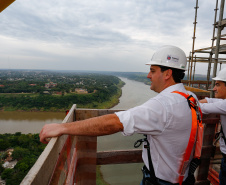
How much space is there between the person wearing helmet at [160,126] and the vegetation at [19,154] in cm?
1755

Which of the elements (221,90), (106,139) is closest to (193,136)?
(221,90)

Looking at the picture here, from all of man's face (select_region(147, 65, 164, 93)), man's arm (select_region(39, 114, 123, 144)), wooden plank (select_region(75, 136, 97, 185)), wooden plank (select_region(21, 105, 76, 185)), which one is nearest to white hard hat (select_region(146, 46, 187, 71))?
man's face (select_region(147, 65, 164, 93))

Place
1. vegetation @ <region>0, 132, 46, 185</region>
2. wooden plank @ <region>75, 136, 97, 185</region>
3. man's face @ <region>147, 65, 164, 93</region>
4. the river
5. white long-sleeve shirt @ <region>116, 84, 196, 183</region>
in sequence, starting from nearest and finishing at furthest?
white long-sleeve shirt @ <region>116, 84, 196, 183</region> < man's face @ <region>147, 65, 164, 93</region> < wooden plank @ <region>75, 136, 97, 185</region> < the river < vegetation @ <region>0, 132, 46, 185</region>

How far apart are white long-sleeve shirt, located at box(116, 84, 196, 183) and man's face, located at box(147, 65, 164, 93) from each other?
0.34 ft

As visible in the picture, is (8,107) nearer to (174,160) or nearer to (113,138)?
(113,138)

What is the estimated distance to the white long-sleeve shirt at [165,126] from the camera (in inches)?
40.0

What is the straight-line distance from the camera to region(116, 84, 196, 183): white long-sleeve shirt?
102 centimetres

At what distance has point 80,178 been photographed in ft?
6.31

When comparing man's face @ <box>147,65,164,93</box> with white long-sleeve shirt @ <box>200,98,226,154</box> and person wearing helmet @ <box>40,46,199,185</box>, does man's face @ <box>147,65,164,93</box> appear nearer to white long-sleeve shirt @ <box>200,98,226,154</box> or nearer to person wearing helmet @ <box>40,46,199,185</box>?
person wearing helmet @ <box>40,46,199,185</box>

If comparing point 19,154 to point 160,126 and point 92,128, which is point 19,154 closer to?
point 92,128

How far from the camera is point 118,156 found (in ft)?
6.65

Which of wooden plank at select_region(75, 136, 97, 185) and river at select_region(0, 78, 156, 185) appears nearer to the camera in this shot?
wooden plank at select_region(75, 136, 97, 185)

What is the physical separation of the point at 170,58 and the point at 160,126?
64 cm

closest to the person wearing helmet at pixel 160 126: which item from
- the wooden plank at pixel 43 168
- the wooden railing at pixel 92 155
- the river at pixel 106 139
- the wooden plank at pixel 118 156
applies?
the wooden plank at pixel 43 168
